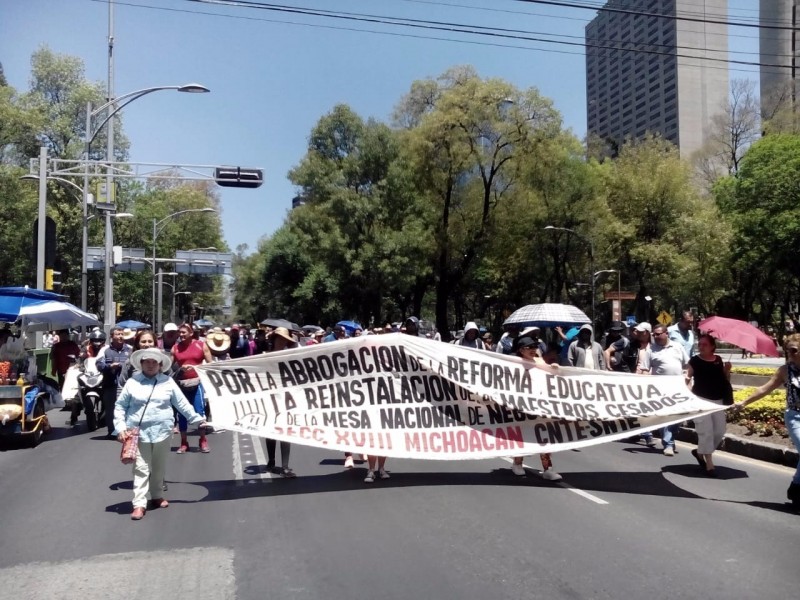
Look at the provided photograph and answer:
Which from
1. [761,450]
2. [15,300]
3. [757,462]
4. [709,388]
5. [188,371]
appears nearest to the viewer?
[709,388]

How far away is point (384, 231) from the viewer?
4256cm

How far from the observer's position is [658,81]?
532 ft

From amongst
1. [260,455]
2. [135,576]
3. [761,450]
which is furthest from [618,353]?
[135,576]

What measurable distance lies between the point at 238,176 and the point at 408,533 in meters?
20.1

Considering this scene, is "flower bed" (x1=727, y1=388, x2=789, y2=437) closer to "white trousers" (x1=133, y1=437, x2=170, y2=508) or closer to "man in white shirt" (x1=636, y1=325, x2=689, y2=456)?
"man in white shirt" (x1=636, y1=325, x2=689, y2=456)

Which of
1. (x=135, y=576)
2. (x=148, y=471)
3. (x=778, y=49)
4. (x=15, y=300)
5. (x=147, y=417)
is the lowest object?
(x=135, y=576)

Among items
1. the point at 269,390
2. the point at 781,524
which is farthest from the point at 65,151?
the point at 781,524

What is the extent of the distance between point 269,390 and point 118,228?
179 feet

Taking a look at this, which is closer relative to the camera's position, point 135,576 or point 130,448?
point 135,576

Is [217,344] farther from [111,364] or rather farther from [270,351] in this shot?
[270,351]

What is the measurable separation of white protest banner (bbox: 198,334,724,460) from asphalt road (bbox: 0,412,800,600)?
1.71 feet

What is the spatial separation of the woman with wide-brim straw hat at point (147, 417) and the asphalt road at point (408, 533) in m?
0.32

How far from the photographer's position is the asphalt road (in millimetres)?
5488

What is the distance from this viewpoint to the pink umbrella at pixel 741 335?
8761 millimetres
